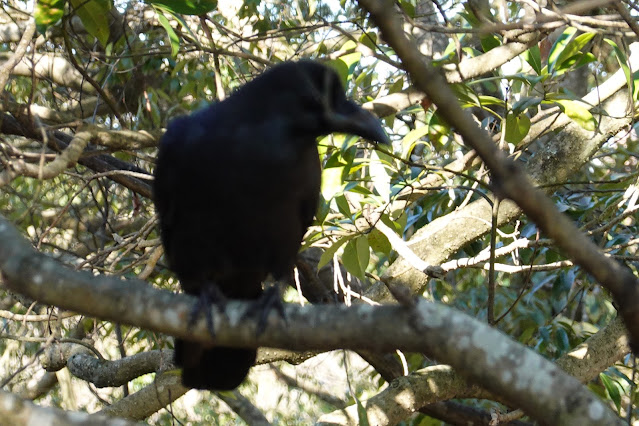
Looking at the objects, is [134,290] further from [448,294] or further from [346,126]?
[448,294]

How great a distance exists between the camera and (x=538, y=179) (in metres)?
3.71

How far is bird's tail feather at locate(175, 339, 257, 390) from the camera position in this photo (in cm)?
276

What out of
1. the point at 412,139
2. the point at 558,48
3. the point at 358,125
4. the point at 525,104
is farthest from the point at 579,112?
the point at 358,125

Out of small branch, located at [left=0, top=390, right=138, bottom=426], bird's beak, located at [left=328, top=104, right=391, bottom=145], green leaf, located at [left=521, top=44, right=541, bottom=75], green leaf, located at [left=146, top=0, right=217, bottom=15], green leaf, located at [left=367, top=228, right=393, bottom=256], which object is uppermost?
green leaf, located at [left=146, top=0, right=217, bottom=15]

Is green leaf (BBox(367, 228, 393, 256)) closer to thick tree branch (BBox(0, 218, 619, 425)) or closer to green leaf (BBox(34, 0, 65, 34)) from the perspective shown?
thick tree branch (BBox(0, 218, 619, 425))

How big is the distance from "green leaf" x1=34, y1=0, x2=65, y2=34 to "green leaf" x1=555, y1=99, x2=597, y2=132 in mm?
1997

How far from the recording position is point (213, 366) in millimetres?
2783

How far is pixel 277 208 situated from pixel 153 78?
3637 mm

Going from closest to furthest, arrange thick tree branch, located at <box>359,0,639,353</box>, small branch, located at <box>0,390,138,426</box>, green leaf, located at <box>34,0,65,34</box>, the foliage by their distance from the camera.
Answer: thick tree branch, located at <box>359,0,639,353</box> < small branch, located at <box>0,390,138,426</box> < green leaf, located at <box>34,0,65,34</box> < the foliage

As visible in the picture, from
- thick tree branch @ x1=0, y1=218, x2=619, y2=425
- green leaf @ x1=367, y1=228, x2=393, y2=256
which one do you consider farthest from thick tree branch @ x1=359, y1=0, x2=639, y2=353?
green leaf @ x1=367, y1=228, x2=393, y2=256

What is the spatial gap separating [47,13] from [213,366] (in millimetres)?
1493

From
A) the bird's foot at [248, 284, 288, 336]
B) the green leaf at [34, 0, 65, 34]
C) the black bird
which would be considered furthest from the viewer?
the green leaf at [34, 0, 65, 34]

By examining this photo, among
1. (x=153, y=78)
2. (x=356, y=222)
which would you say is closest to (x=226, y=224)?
(x=356, y=222)

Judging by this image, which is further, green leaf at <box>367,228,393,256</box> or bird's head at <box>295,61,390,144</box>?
green leaf at <box>367,228,393,256</box>
